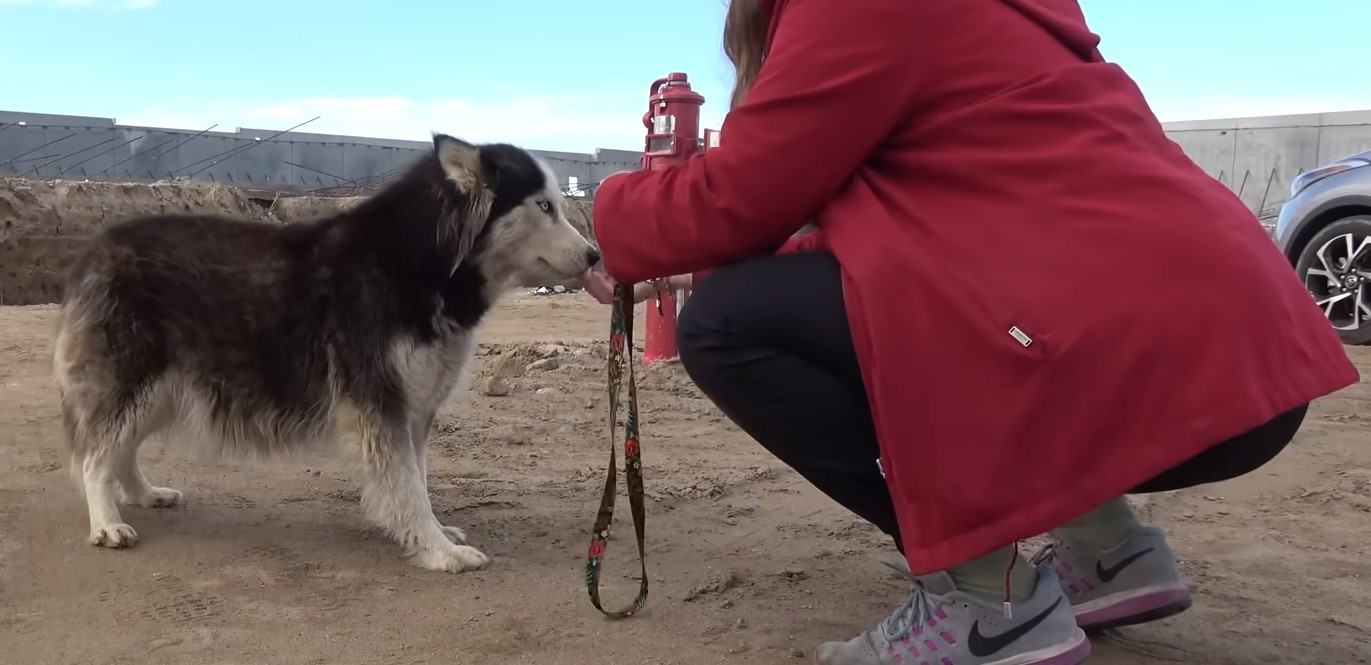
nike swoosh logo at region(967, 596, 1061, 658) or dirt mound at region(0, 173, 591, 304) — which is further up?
dirt mound at region(0, 173, 591, 304)

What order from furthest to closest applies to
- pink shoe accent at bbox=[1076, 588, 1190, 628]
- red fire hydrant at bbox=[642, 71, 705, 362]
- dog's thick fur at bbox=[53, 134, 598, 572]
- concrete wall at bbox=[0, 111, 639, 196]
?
concrete wall at bbox=[0, 111, 639, 196] → red fire hydrant at bbox=[642, 71, 705, 362] → dog's thick fur at bbox=[53, 134, 598, 572] → pink shoe accent at bbox=[1076, 588, 1190, 628]

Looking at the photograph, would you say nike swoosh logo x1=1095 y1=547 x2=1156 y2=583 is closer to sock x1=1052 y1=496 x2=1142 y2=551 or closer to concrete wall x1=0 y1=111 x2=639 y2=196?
sock x1=1052 y1=496 x2=1142 y2=551

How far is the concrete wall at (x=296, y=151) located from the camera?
50.4ft

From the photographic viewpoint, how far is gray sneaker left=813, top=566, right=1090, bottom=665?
195 centimetres

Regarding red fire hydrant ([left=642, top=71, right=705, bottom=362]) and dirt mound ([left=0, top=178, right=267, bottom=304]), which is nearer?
red fire hydrant ([left=642, top=71, right=705, bottom=362])

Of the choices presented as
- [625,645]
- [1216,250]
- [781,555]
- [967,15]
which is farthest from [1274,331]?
[781,555]

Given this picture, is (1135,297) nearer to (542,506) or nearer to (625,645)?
(625,645)

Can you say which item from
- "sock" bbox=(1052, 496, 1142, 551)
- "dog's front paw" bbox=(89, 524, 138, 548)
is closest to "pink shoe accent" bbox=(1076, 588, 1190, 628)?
"sock" bbox=(1052, 496, 1142, 551)

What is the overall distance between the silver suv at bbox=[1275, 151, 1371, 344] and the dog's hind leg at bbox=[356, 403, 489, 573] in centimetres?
615

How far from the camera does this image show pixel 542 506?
12.2 feet

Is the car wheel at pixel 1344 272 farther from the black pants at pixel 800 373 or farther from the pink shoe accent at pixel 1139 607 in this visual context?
the black pants at pixel 800 373

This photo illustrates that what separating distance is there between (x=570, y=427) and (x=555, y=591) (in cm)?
221

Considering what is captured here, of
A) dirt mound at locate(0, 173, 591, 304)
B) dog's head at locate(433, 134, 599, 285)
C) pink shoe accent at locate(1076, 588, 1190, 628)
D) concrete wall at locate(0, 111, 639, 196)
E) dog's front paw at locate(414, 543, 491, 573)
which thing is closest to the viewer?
pink shoe accent at locate(1076, 588, 1190, 628)

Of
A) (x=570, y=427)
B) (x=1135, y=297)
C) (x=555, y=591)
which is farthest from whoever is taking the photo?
(x=570, y=427)
